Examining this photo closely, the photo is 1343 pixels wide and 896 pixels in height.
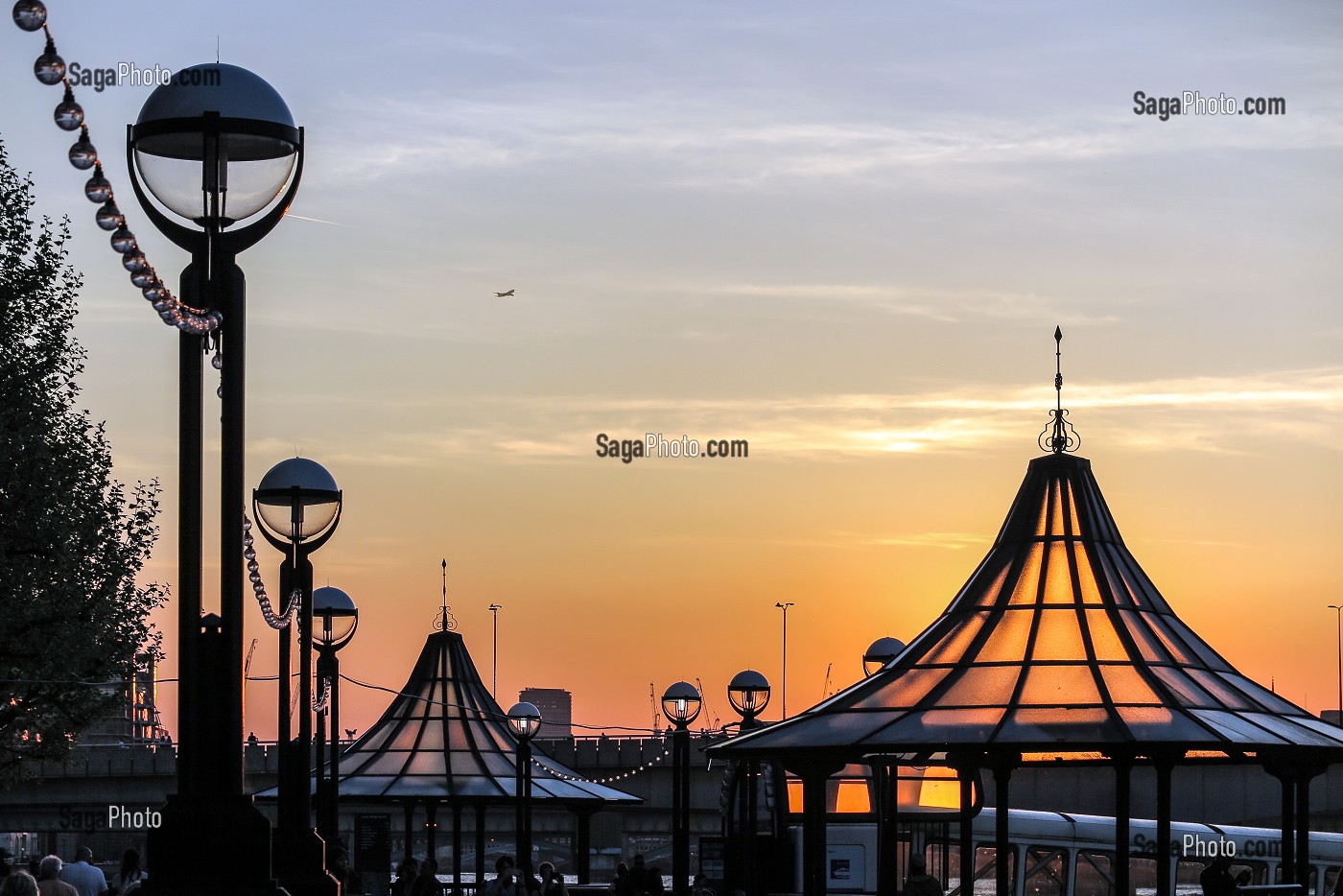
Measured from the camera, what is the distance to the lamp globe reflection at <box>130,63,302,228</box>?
9102 millimetres

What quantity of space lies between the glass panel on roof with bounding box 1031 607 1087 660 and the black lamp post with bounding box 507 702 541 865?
498 inches

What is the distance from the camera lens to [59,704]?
2961 cm

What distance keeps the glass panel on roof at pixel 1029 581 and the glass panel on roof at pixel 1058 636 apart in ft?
0.91

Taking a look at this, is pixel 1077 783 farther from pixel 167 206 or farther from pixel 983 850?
pixel 167 206

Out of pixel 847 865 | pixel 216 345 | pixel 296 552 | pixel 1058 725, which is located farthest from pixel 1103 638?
pixel 847 865

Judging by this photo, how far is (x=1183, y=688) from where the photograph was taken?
18.5m

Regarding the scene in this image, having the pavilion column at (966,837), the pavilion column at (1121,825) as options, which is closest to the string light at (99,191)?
the pavilion column at (1121,825)

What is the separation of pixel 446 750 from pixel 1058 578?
19182 mm

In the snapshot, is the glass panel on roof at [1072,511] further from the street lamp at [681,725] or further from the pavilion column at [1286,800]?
the street lamp at [681,725]

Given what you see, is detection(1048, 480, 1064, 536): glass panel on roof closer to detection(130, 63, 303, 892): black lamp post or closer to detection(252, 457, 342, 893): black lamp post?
detection(252, 457, 342, 893): black lamp post

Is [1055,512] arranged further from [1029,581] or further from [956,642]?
[956,642]

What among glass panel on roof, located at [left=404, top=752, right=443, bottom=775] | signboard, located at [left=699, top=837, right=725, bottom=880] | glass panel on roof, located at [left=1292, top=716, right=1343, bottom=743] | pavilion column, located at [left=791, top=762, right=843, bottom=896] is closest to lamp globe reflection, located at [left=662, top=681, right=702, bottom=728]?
signboard, located at [left=699, top=837, right=725, bottom=880]

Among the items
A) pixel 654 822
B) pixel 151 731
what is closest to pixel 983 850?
pixel 654 822

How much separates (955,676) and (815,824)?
2013 millimetres
